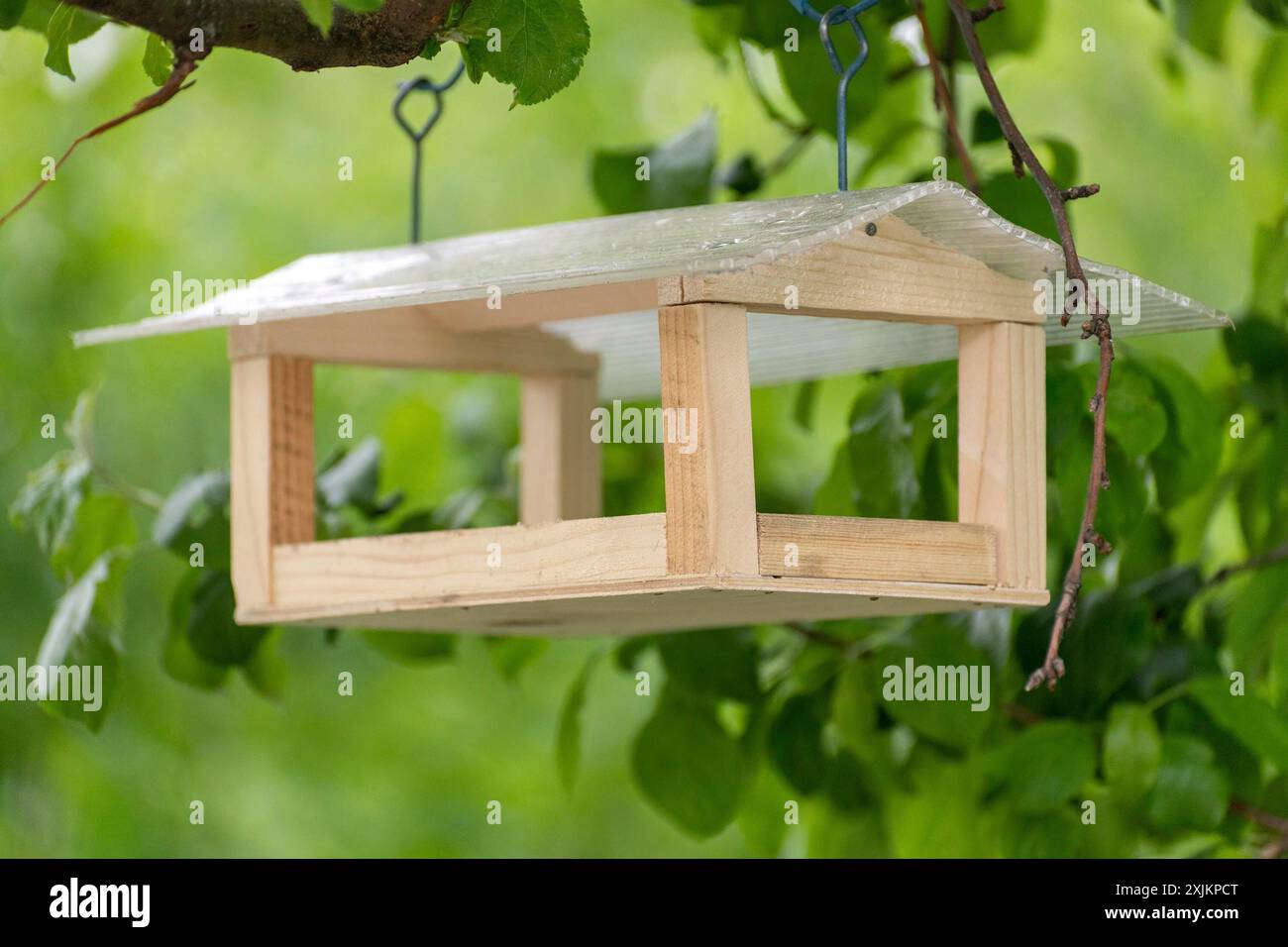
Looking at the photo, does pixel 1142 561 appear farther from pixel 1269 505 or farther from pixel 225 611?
pixel 225 611

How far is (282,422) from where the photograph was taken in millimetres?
1501

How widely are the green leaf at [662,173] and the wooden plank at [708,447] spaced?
64 centimetres

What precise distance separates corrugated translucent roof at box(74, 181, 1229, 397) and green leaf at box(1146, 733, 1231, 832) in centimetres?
41

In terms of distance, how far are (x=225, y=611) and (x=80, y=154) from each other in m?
2.28

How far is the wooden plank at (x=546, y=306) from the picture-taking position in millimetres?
1387

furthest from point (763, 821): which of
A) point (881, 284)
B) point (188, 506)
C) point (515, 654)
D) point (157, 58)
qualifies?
point (157, 58)

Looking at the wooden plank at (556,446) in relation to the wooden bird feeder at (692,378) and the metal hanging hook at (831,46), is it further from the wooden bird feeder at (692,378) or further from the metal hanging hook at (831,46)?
the metal hanging hook at (831,46)

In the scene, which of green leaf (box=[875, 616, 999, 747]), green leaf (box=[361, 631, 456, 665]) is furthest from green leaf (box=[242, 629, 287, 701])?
green leaf (box=[875, 616, 999, 747])

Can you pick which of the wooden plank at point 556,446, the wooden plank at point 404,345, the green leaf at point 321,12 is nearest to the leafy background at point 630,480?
the green leaf at point 321,12

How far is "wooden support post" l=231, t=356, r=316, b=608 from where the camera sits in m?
1.47

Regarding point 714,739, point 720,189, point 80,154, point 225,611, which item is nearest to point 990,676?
point 714,739

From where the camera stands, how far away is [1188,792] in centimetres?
160

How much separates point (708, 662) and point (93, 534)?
63 cm

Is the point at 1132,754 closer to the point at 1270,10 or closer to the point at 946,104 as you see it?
the point at 946,104
